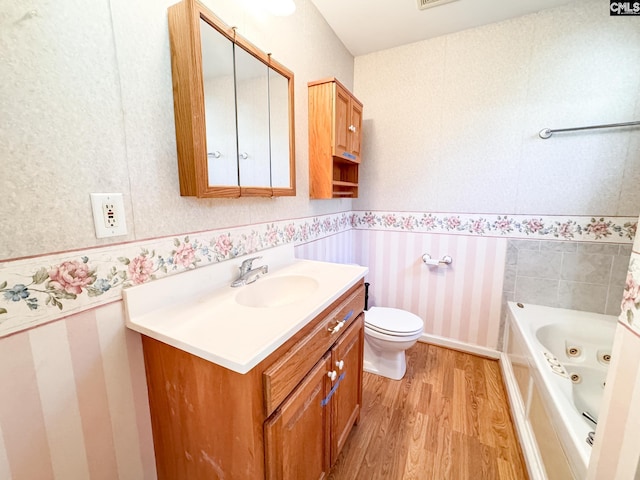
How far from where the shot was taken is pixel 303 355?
0.82m

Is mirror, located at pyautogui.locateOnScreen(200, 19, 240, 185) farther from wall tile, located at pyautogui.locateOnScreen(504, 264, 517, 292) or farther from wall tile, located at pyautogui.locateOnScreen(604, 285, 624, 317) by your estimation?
wall tile, located at pyautogui.locateOnScreen(604, 285, 624, 317)

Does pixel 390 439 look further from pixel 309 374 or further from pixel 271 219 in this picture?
pixel 271 219

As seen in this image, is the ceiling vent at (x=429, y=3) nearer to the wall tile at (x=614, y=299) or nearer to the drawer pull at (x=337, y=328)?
the drawer pull at (x=337, y=328)

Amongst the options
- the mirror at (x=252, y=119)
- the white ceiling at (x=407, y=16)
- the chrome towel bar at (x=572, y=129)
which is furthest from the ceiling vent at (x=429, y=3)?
the mirror at (x=252, y=119)

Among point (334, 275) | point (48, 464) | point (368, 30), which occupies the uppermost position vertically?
point (368, 30)

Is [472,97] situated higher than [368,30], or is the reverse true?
[368,30]

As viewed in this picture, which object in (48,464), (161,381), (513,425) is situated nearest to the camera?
(48,464)

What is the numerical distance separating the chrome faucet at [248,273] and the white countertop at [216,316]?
0.03 meters

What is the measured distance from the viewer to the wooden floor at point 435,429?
1.22 meters

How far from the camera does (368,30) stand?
6.09 feet

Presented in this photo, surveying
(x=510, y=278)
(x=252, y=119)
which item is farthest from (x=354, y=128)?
(x=510, y=278)

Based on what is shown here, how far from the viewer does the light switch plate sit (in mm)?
707

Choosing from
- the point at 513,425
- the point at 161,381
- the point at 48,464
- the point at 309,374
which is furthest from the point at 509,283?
the point at 48,464

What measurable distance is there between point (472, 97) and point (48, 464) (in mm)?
2642
